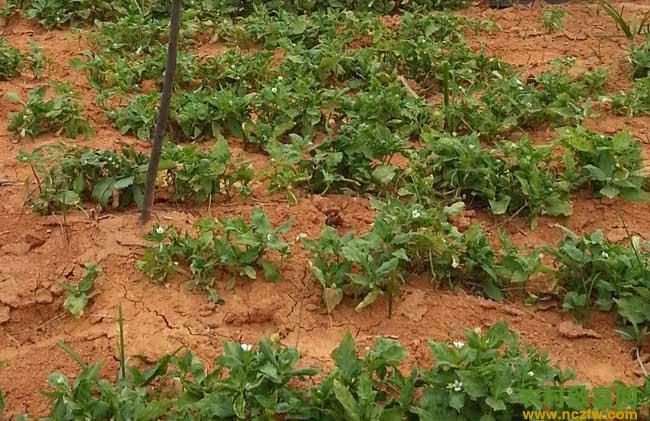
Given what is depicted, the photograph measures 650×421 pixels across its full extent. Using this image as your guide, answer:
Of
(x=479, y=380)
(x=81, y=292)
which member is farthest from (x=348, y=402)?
(x=81, y=292)

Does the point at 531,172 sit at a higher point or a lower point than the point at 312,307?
higher

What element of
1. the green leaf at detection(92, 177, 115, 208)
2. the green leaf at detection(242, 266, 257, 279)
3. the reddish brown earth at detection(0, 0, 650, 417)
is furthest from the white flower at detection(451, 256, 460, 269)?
the green leaf at detection(92, 177, 115, 208)

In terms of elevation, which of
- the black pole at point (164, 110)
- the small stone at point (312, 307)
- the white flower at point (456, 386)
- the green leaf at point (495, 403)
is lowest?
→ the small stone at point (312, 307)

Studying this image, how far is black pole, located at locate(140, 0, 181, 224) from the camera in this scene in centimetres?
303

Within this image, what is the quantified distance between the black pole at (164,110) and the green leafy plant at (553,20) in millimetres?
3042

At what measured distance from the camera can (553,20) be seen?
5.57m

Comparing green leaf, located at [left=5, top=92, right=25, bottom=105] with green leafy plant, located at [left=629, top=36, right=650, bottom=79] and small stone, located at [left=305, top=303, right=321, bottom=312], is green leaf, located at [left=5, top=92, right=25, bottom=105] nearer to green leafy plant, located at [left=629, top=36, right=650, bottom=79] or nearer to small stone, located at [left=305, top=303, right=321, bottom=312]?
small stone, located at [left=305, top=303, right=321, bottom=312]

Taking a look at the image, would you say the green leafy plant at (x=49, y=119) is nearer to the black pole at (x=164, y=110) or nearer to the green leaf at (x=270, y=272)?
the black pole at (x=164, y=110)

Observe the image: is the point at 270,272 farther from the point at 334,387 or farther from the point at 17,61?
the point at 17,61

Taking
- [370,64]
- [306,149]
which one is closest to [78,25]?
[370,64]

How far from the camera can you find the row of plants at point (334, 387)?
92.4 inches

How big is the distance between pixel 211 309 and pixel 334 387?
2.40 ft

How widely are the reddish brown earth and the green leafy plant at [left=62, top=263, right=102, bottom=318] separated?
3 centimetres

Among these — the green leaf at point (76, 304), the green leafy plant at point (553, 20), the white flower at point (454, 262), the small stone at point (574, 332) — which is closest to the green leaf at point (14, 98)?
the green leaf at point (76, 304)
